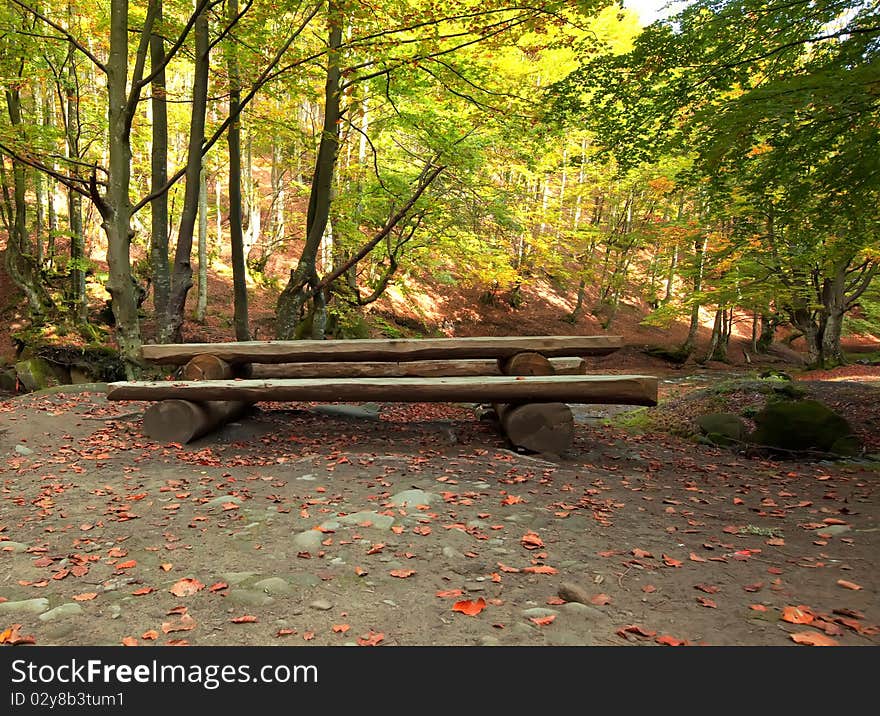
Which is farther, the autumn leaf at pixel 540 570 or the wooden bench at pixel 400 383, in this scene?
the wooden bench at pixel 400 383

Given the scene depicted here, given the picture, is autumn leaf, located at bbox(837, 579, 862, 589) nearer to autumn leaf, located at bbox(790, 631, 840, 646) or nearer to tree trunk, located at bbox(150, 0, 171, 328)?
autumn leaf, located at bbox(790, 631, 840, 646)

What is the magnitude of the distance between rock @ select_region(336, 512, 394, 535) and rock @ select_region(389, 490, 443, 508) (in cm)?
29

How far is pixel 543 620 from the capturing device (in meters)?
2.56

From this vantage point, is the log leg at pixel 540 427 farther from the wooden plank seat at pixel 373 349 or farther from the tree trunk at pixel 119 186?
the tree trunk at pixel 119 186

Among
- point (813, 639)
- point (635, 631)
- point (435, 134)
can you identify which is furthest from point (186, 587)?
point (435, 134)

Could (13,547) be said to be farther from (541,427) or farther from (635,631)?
(541,427)

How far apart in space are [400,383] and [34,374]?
9466 mm

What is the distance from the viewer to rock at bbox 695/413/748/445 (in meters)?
7.23

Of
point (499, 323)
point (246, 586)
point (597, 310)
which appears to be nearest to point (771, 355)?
point (597, 310)

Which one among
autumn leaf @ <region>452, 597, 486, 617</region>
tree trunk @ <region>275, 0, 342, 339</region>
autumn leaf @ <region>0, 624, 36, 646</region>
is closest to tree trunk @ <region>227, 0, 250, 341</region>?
tree trunk @ <region>275, 0, 342, 339</region>

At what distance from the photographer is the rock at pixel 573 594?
2.80 m

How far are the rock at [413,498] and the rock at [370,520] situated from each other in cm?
29

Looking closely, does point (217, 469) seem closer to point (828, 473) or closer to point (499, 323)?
point (828, 473)

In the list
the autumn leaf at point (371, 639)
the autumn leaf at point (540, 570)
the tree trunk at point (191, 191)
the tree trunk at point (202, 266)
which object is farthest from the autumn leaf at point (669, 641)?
the tree trunk at point (202, 266)
